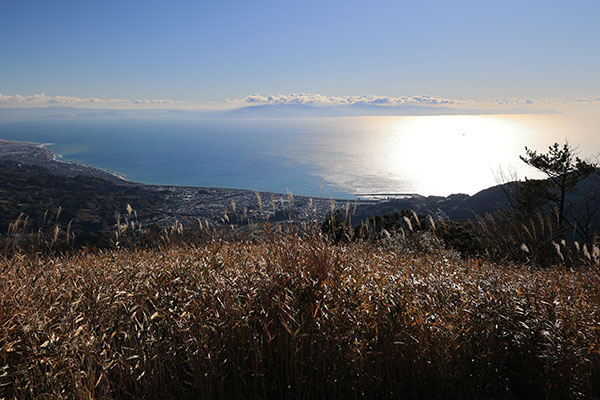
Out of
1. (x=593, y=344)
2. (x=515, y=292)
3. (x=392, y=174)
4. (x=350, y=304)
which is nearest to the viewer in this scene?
(x=593, y=344)

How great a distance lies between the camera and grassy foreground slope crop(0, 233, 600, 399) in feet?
7.60

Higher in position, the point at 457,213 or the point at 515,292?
the point at 515,292

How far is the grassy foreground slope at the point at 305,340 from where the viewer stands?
232cm

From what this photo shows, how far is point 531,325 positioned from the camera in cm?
279

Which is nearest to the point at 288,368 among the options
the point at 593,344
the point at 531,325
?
the point at 531,325

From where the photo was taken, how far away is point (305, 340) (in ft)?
8.71

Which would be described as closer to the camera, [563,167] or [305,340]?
[305,340]

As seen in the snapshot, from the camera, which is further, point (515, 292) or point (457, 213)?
point (457, 213)

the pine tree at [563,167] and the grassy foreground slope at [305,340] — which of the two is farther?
the pine tree at [563,167]

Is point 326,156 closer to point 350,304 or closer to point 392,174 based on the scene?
point 392,174

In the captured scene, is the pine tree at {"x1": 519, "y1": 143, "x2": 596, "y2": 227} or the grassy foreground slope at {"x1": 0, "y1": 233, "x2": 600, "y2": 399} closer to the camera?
the grassy foreground slope at {"x1": 0, "y1": 233, "x2": 600, "y2": 399}

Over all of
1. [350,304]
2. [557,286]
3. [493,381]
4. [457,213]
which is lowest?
[457,213]

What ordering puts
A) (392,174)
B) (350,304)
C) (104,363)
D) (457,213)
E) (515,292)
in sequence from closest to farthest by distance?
(104,363) < (350,304) < (515,292) < (457,213) < (392,174)

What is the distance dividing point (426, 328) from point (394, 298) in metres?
0.37
